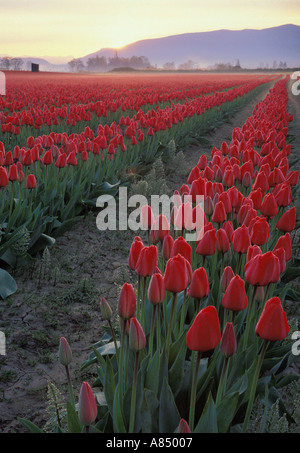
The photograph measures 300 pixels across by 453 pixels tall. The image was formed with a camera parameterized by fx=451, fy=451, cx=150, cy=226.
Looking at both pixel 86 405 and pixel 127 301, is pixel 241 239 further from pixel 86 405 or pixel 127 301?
pixel 86 405

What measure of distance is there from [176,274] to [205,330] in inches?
15.3

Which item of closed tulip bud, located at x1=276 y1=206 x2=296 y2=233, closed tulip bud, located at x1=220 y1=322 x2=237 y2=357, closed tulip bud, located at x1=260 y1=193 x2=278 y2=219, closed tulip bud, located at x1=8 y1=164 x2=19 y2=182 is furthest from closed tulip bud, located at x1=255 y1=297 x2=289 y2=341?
closed tulip bud, located at x1=8 y1=164 x2=19 y2=182

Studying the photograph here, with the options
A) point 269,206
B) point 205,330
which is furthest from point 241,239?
point 205,330

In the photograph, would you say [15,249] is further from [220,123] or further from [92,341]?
[220,123]

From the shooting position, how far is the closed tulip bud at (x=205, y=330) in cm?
162

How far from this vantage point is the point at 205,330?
1635mm

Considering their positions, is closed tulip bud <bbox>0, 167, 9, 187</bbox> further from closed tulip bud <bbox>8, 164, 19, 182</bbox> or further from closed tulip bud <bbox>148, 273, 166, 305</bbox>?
closed tulip bud <bbox>148, 273, 166, 305</bbox>

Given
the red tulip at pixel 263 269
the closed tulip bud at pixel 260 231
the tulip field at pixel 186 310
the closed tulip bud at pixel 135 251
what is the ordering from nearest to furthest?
the tulip field at pixel 186 310 < the red tulip at pixel 263 269 < the closed tulip bud at pixel 135 251 < the closed tulip bud at pixel 260 231

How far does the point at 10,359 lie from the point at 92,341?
0.65 m

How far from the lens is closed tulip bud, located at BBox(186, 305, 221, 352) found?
162 cm

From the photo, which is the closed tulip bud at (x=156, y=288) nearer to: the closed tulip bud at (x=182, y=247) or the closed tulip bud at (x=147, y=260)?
the closed tulip bud at (x=147, y=260)

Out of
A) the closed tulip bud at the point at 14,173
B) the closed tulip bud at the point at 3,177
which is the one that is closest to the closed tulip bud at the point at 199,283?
the closed tulip bud at the point at 3,177

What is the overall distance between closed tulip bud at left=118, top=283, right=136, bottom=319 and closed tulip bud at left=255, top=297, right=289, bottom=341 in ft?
1.77

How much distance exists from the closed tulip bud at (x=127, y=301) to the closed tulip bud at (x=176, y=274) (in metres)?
0.18
